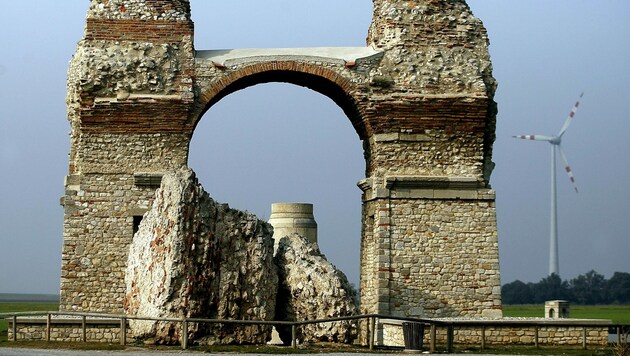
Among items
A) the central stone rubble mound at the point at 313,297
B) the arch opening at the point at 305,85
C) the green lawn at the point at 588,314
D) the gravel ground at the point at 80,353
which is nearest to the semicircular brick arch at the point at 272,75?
the arch opening at the point at 305,85

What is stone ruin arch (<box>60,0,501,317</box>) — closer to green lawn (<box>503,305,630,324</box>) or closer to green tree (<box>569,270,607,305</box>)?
green lawn (<box>503,305,630,324</box>)

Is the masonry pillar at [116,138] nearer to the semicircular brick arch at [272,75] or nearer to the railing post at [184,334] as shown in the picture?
the semicircular brick arch at [272,75]

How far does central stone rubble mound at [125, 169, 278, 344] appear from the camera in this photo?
21.0m

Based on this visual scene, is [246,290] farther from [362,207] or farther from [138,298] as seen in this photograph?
[362,207]

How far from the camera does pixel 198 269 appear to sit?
21359 millimetres

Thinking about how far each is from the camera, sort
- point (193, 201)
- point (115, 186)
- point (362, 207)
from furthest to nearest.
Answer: point (362, 207) < point (115, 186) < point (193, 201)

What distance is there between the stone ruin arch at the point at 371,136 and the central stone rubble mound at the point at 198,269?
10.3 feet

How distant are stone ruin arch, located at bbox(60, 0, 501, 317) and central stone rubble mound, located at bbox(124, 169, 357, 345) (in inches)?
109

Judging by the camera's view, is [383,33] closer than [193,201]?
No

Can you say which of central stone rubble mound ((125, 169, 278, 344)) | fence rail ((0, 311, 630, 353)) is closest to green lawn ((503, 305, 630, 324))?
fence rail ((0, 311, 630, 353))

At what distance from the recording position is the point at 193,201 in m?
21.8

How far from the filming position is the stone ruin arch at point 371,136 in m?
25.4

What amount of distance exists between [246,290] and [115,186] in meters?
5.16

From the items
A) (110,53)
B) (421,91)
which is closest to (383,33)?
(421,91)
